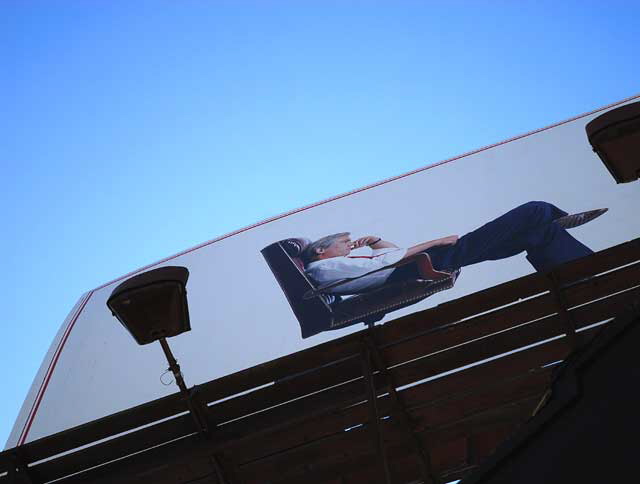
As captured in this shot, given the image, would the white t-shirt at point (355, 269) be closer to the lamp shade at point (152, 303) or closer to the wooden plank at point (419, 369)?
the wooden plank at point (419, 369)

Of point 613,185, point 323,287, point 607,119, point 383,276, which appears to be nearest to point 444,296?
point 383,276

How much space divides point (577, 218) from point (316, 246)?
2.31 metres

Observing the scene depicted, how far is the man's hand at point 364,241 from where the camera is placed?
6.71 metres

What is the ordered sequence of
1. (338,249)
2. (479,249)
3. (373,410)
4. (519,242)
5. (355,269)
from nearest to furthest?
(373,410)
(519,242)
(479,249)
(355,269)
(338,249)

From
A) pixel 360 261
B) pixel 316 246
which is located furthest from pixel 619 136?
pixel 316 246

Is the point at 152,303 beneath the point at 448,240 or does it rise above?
beneath

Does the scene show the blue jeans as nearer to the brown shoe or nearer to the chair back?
the brown shoe

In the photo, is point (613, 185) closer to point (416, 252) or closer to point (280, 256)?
point (416, 252)

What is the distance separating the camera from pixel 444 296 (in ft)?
19.0

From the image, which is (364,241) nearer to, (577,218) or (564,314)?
(577,218)

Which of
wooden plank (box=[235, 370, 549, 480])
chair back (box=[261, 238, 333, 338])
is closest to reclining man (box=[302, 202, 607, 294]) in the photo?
chair back (box=[261, 238, 333, 338])

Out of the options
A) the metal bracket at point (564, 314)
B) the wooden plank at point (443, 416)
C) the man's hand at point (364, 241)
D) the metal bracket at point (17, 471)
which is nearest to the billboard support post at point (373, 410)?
the wooden plank at point (443, 416)

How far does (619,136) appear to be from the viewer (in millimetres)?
2850

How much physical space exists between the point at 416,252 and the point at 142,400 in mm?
2608
